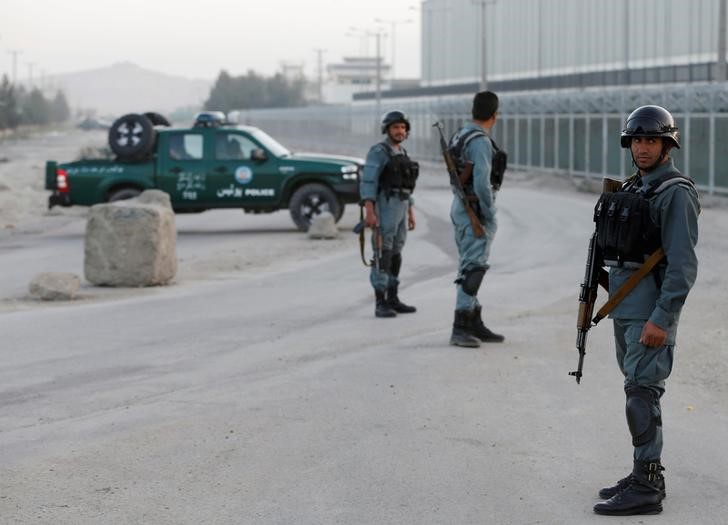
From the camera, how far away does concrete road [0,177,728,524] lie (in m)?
5.89

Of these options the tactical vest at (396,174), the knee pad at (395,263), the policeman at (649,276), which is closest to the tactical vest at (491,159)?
the tactical vest at (396,174)

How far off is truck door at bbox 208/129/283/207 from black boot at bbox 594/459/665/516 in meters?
16.3

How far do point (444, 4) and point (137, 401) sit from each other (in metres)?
99.5

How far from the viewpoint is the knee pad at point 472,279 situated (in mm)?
9961

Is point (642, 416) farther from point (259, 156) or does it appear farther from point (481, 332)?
point (259, 156)

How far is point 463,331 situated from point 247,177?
39.5 feet

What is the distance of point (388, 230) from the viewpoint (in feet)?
38.0

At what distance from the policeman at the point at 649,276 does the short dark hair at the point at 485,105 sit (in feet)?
13.0

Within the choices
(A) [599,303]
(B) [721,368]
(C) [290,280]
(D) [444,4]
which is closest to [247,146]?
(C) [290,280]

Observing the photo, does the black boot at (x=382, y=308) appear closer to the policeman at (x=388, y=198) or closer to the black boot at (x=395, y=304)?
the policeman at (x=388, y=198)

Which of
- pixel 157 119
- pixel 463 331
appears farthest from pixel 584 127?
pixel 463 331

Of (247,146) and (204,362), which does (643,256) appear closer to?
(204,362)

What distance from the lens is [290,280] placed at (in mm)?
14961

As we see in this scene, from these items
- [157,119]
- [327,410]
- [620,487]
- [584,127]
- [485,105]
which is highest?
[485,105]
